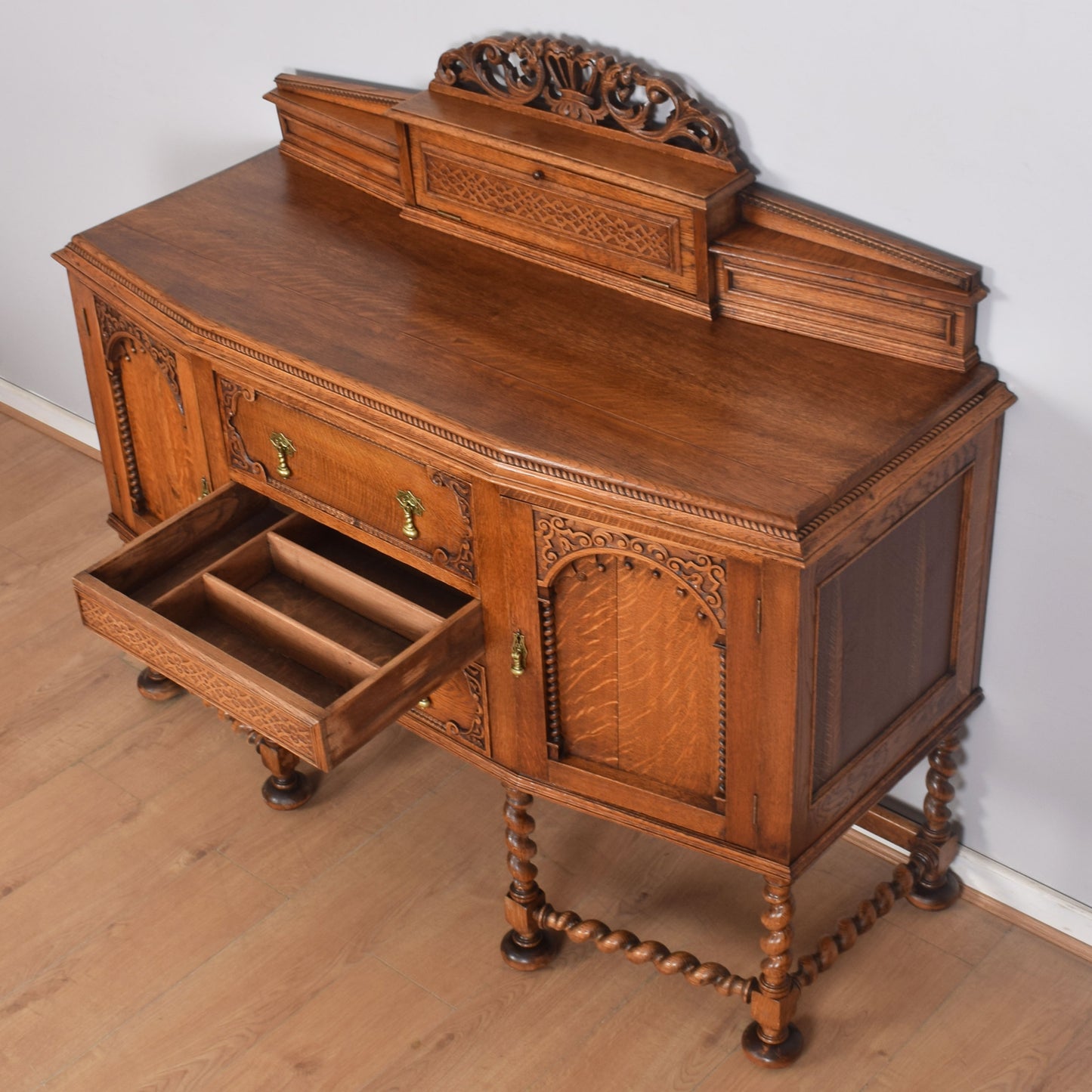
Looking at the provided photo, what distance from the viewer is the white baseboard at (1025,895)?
2.02 metres

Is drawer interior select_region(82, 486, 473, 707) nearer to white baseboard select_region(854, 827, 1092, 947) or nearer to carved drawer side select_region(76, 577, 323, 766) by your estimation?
carved drawer side select_region(76, 577, 323, 766)

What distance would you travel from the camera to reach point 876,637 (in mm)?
1699


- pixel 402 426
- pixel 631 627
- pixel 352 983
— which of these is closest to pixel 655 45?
pixel 402 426

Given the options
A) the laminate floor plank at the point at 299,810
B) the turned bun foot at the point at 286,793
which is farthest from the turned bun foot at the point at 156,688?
the turned bun foot at the point at 286,793

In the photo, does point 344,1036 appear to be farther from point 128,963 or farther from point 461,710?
point 461,710

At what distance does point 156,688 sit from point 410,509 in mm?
964

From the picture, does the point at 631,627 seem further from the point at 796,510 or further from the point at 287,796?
the point at 287,796

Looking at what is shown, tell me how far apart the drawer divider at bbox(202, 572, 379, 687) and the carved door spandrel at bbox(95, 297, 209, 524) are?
0.22 meters

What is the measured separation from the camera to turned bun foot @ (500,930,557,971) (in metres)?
2.05

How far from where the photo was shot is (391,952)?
6.86ft

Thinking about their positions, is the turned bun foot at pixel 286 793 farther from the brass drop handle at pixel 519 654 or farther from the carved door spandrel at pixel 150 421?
the brass drop handle at pixel 519 654

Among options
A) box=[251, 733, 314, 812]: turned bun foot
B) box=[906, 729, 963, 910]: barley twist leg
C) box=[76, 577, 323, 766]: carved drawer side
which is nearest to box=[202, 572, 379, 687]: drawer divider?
box=[76, 577, 323, 766]: carved drawer side

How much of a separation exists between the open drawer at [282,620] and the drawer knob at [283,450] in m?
0.10

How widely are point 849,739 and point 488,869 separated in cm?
69
